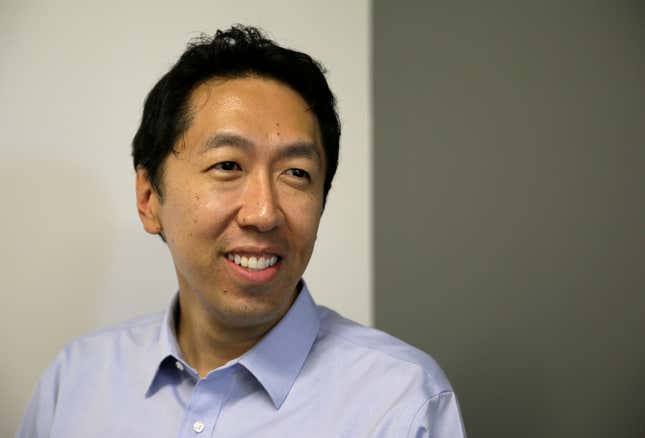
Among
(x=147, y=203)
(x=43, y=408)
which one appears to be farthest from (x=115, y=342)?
(x=147, y=203)

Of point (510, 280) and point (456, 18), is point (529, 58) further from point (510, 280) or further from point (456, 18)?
point (510, 280)

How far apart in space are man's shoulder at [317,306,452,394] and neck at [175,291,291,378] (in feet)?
0.39

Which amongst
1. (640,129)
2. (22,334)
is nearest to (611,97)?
(640,129)

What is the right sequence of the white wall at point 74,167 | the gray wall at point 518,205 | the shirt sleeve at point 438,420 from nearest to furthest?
1. the shirt sleeve at point 438,420
2. the gray wall at point 518,205
3. the white wall at point 74,167

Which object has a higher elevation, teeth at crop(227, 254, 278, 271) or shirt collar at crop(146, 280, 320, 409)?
teeth at crop(227, 254, 278, 271)

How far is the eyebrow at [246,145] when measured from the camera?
0.99 metres

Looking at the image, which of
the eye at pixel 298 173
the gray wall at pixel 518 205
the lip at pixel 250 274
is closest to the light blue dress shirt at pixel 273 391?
the lip at pixel 250 274

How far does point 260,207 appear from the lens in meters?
0.96

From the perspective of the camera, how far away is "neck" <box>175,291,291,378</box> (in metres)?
1.09

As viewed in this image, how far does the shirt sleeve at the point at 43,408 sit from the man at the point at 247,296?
0.08 feet

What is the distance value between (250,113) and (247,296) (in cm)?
33

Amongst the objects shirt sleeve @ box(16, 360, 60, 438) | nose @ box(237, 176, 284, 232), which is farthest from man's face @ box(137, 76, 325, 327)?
shirt sleeve @ box(16, 360, 60, 438)

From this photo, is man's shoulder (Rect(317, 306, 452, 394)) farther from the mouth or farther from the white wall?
the white wall

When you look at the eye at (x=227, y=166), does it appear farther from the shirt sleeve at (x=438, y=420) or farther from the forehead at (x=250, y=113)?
the shirt sleeve at (x=438, y=420)
